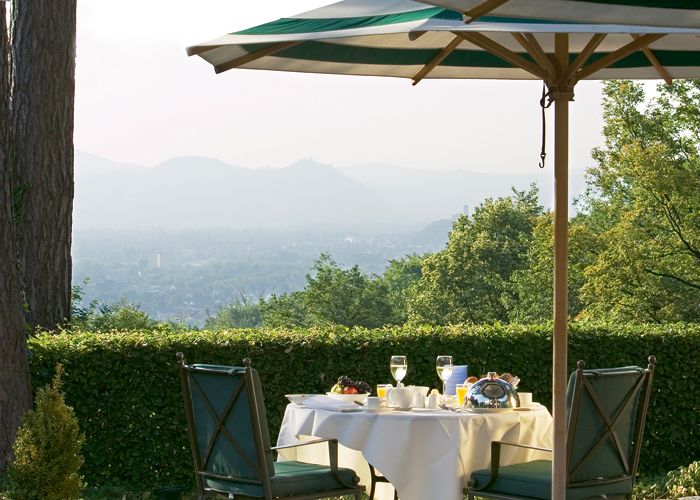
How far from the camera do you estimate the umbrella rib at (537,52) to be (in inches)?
169

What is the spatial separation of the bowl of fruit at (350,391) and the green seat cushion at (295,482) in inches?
20.8

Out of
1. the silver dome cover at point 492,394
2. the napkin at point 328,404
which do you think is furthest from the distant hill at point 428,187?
the silver dome cover at point 492,394

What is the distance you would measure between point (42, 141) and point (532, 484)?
6.91 m

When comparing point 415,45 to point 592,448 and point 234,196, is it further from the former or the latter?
point 234,196

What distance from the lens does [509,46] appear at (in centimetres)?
579

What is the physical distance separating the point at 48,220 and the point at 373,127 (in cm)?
9966

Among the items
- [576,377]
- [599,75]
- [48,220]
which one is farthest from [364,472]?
[48,220]

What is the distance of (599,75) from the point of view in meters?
5.98

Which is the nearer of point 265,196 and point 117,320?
point 117,320

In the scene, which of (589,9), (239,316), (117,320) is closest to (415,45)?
(589,9)

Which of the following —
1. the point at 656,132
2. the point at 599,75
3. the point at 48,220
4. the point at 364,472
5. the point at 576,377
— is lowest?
the point at 364,472

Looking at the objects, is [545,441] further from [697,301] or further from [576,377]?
[697,301]

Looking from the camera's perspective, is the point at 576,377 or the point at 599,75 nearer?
the point at 576,377

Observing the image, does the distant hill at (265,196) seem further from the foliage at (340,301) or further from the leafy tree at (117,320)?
the leafy tree at (117,320)
